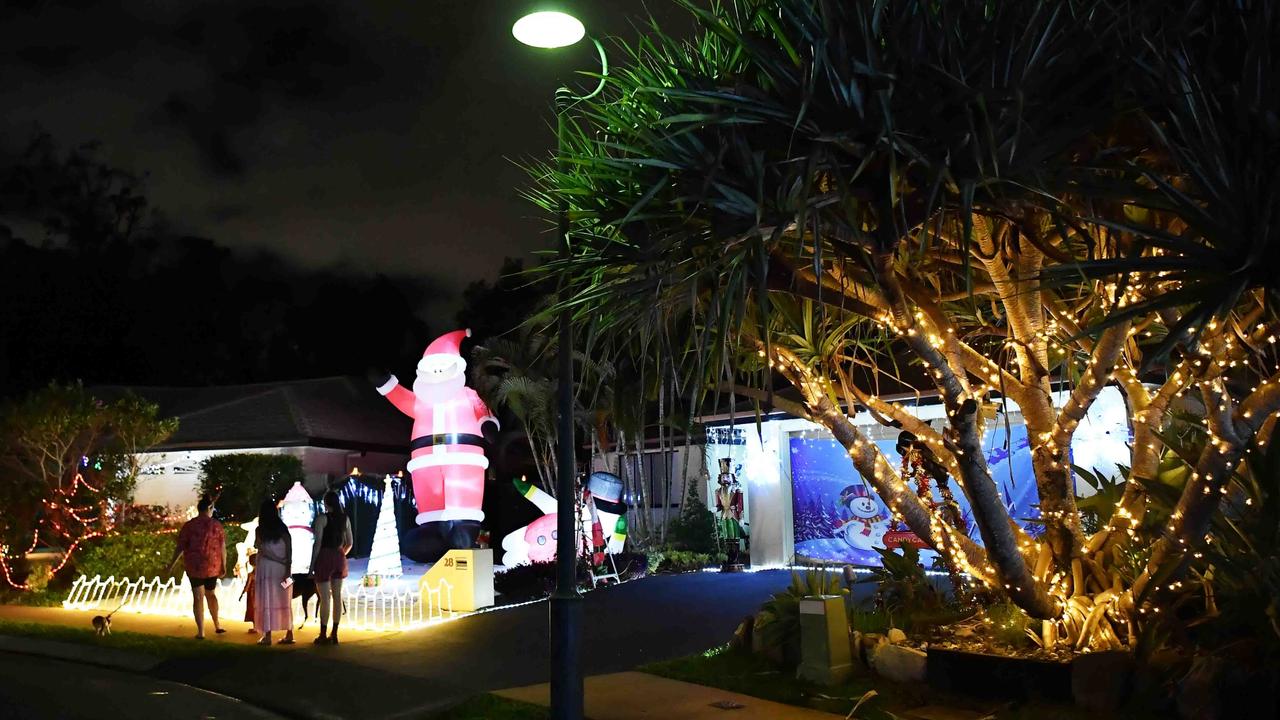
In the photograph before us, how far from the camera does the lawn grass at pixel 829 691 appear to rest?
266 inches

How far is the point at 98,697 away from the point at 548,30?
7.08m

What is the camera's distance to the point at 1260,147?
218 inches

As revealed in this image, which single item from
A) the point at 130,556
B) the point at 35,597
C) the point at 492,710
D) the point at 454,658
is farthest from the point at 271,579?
the point at 35,597

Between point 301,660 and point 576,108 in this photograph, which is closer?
point 576,108

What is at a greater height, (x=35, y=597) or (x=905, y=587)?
(x=905, y=587)

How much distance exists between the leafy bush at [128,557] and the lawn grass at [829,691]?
11.0 meters

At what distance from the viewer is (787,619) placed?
28.7 ft

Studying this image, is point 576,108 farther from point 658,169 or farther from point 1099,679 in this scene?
point 1099,679

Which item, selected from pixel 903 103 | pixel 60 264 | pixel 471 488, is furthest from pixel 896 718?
pixel 60 264

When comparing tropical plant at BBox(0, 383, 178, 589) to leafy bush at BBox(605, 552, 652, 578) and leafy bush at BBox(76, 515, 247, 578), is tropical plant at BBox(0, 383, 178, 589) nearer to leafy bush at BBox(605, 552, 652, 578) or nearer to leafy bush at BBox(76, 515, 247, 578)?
leafy bush at BBox(76, 515, 247, 578)

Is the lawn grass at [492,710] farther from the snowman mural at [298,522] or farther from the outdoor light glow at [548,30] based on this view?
the snowman mural at [298,522]

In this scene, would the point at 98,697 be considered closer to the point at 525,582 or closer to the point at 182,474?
the point at 525,582

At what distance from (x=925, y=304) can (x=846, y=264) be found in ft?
2.24

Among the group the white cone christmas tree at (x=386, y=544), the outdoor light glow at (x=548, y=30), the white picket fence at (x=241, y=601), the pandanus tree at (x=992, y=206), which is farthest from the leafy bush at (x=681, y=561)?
the outdoor light glow at (x=548, y=30)
